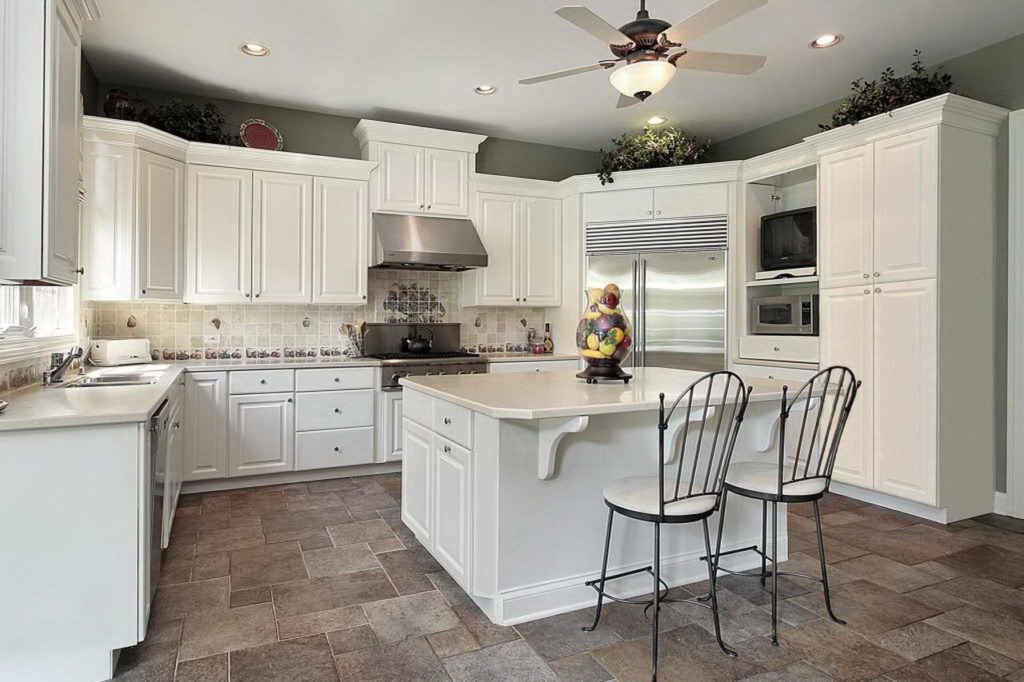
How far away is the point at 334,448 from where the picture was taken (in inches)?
175

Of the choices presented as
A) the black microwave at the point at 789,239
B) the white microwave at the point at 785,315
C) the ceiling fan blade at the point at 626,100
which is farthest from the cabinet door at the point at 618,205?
the ceiling fan blade at the point at 626,100

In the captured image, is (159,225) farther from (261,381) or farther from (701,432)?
(701,432)

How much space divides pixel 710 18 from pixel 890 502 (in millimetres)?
3112

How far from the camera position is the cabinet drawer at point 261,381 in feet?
13.5

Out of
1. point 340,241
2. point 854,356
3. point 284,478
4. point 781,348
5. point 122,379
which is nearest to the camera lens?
point 122,379

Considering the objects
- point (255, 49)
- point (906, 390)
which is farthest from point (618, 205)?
point (255, 49)

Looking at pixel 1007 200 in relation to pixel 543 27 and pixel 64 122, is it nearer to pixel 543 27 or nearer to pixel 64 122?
pixel 543 27

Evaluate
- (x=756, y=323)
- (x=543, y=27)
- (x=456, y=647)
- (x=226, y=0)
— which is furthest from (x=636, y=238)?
(x=456, y=647)

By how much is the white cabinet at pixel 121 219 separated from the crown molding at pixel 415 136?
1419mm

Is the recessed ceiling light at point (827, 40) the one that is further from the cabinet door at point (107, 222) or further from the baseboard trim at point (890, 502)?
the cabinet door at point (107, 222)

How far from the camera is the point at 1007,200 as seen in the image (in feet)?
11.9

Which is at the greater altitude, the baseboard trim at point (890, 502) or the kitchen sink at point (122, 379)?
the kitchen sink at point (122, 379)

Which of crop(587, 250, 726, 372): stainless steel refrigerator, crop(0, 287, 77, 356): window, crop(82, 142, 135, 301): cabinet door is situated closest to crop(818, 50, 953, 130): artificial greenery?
crop(587, 250, 726, 372): stainless steel refrigerator

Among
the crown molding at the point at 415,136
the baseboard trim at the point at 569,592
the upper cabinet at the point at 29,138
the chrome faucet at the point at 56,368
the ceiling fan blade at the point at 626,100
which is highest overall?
the crown molding at the point at 415,136
